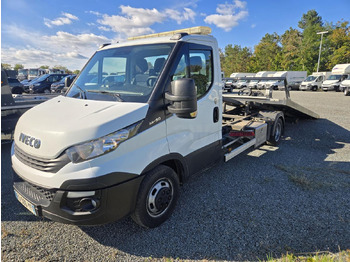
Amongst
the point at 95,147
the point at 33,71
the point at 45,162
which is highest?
the point at 33,71

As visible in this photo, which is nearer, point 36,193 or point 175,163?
point 36,193

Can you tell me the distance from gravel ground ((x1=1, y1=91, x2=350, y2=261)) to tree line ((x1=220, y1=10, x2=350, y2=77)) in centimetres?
3611

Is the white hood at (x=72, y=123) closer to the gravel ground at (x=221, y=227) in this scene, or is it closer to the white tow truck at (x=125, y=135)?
the white tow truck at (x=125, y=135)

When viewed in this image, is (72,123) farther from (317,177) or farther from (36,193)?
(317,177)

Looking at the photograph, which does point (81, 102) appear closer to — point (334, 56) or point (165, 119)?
point (165, 119)

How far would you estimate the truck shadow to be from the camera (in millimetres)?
2689

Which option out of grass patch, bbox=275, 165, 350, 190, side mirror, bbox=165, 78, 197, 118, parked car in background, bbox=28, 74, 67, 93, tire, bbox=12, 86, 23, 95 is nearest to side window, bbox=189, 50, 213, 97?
side mirror, bbox=165, 78, 197, 118

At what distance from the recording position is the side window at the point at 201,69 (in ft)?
10.9

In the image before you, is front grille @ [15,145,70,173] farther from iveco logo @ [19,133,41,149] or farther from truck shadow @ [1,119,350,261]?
truck shadow @ [1,119,350,261]

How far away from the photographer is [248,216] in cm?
325

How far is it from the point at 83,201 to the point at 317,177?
428 cm

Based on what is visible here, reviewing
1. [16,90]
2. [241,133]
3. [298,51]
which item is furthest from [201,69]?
[298,51]

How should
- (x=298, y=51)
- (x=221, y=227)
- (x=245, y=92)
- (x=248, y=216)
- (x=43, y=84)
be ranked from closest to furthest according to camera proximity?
(x=221, y=227)
(x=248, y=216)
(x=245, y=92)
(x=43, y=84)
(x=298, y=51)

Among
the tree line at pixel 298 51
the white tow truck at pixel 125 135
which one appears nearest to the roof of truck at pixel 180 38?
the white tow truck at pixel 125 135
